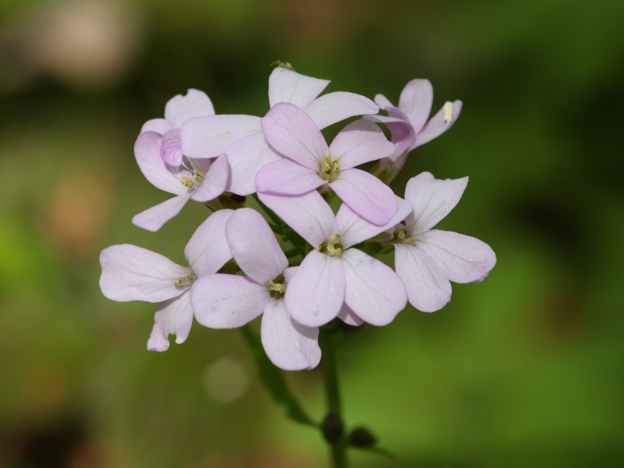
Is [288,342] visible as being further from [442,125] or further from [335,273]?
[442,125]

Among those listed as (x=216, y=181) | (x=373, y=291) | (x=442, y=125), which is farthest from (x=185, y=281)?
(x=442, y=125)

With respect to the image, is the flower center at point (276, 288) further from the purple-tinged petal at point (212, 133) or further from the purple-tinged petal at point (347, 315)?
the purple-tinged petal at point (212, 133)

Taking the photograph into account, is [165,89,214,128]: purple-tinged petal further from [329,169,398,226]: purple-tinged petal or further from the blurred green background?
the blurred green background

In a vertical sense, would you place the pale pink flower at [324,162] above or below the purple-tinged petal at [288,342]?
above

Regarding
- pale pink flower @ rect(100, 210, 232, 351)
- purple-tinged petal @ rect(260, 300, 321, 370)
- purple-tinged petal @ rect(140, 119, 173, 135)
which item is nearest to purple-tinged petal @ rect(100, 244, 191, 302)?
pale pink flower @ rect(100, 210, 232, 351)

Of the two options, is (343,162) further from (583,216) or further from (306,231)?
(583,216)

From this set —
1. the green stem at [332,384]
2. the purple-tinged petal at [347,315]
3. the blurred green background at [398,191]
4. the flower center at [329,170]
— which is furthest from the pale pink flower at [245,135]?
the blurred green background at [398,191]

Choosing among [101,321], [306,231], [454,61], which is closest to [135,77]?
[101,321]
